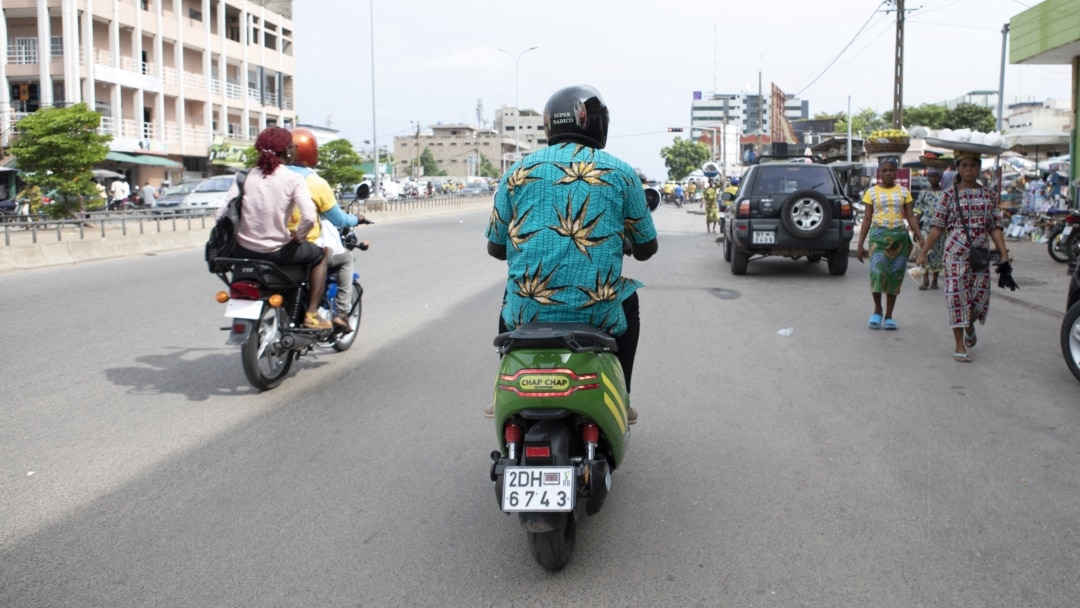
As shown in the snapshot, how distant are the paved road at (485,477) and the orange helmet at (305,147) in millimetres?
1594

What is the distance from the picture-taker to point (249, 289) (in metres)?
6.13

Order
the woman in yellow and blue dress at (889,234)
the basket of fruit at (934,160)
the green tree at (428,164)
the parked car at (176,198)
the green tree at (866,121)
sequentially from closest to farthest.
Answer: the woman in yellow and blue dress at (889,234) < the basket of fruit at (934,160) < the parked car at (176,198) < the green tree at (866,121) < the green tree at (428,164)

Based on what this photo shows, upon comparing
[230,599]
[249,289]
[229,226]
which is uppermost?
[229,226]

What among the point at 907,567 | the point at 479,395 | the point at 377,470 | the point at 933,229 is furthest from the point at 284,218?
the point at 933,229

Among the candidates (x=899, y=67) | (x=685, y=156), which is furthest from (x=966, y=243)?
(x=685, y=156)

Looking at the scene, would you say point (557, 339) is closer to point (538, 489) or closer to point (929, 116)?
point (538, 489)

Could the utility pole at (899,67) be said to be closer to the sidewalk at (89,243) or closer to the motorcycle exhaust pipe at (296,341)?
the sidewalk at (89,243)

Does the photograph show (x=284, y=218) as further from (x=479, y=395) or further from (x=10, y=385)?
(x=10, y=385)

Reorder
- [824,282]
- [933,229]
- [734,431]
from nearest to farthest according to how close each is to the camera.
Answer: [734,431] → [933,229] → [824,282]

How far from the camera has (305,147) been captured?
262 inches

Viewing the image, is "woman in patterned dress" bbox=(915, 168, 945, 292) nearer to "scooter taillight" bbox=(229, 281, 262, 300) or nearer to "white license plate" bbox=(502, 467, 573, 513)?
"scooter taillight" bbox=(229, 281, 262, 300)

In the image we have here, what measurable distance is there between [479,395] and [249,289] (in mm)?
1684

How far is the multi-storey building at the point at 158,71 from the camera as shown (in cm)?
4038

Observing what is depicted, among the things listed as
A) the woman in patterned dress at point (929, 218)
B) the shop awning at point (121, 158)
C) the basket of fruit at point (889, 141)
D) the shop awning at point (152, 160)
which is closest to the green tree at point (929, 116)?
the basket of fruit at point (889, 141)
